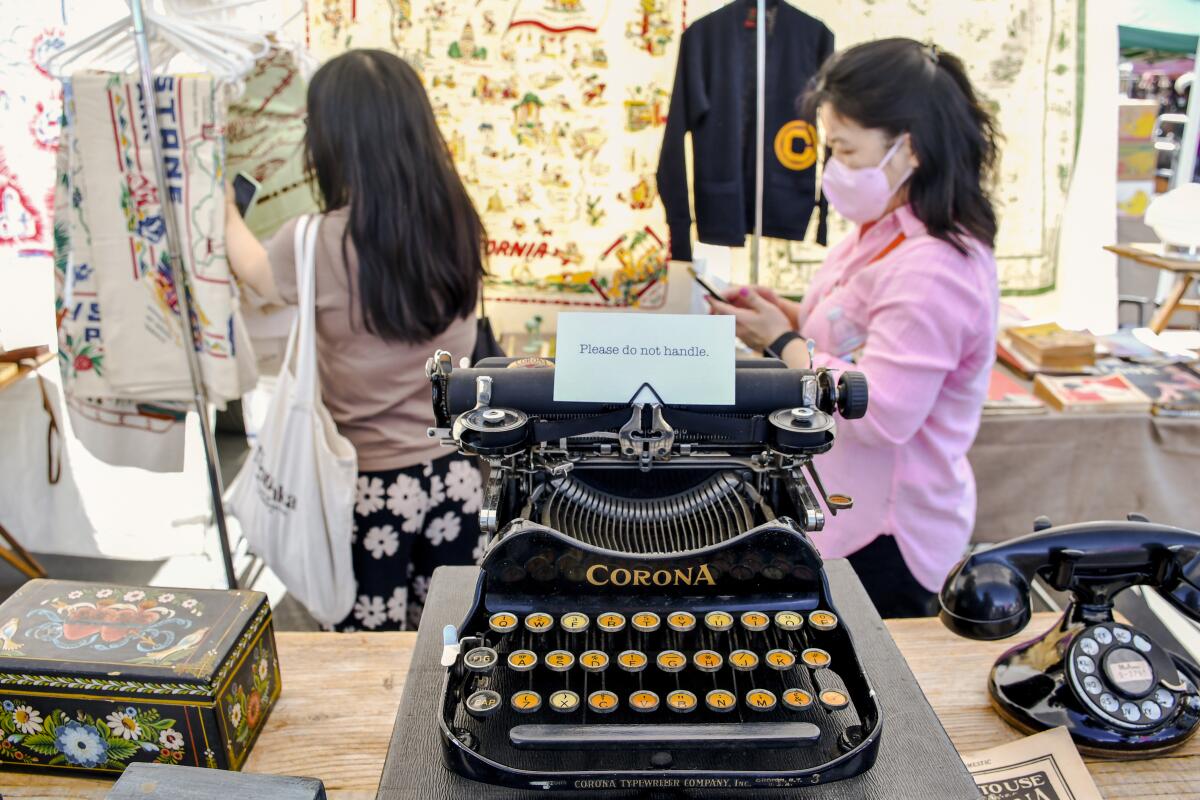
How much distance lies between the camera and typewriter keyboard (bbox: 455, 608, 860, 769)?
3.34 ft

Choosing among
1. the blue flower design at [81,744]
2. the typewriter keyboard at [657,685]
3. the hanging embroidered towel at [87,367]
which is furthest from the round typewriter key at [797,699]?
the hanging embroidered towel at [87,367]

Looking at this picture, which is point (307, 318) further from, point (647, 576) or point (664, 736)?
point (664, 736)

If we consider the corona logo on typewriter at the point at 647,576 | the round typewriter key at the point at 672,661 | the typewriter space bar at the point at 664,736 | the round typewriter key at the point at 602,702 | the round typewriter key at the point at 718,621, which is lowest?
the typewriter space bar at the point at 664,736

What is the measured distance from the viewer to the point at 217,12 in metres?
2.42

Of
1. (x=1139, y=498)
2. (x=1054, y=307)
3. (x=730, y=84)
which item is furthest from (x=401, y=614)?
(x=1054, y=307)

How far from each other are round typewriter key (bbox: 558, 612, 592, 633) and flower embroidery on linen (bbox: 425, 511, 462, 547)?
4.10ft

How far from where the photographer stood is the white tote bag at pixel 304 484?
6.95ft

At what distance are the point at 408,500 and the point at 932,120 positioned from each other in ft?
5.15

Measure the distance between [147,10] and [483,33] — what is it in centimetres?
137

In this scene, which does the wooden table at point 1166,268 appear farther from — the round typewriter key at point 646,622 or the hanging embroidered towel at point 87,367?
the hanging embroidered towel at point 87,367

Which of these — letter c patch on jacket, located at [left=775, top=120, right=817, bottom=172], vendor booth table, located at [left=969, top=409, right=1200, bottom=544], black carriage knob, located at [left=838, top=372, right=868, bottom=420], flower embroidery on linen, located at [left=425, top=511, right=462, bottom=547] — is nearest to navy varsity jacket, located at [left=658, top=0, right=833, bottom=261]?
letter c patch on jacket, located at [left=775, top=120, right=817, bottom=172]

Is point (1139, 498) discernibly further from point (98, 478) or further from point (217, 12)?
point (98, 478)

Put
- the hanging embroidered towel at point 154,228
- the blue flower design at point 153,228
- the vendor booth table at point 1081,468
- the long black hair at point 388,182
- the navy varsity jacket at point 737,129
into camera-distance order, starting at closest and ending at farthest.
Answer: the long black hair at point 388,182, the hanging embroidered towel at point 154,228, the blue flower design at point 153,228, the vendor booth table at point 1081,468, the navy varsity jacket at point 737,129

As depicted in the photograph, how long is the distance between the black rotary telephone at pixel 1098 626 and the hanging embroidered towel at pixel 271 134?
2.25 m
